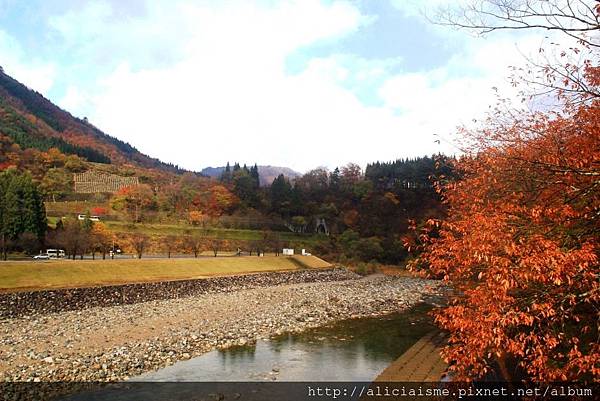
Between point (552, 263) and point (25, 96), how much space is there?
221 m

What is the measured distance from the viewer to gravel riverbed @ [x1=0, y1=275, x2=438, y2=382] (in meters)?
14.9

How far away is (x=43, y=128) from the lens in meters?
145

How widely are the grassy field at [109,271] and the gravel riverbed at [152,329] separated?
421cm

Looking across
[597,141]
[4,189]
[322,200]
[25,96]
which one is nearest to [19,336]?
[597,141]

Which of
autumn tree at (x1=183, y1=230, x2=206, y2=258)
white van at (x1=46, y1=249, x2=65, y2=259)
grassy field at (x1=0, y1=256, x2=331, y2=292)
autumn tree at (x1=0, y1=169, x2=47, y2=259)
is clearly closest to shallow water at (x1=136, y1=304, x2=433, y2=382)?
grassy field at (x1=0, y1=256, x2=331, y2=292)

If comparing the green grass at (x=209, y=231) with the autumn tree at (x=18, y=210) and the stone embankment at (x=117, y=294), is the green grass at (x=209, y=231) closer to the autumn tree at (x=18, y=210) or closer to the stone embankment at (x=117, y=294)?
the autumn tree at (x=18, y=210)

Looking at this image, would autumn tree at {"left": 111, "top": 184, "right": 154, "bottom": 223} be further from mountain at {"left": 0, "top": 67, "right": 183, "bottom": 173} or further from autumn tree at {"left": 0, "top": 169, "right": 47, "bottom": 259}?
mountain at {"left": 0, "top": 67, "right": 183, "bottom": 173}

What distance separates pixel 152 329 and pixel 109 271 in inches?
569

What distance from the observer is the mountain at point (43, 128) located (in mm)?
109875

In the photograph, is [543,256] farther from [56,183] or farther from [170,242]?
[56,183]

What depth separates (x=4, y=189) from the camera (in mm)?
42094

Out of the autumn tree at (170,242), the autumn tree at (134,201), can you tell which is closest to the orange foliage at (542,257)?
the autumn tree at (170,242)

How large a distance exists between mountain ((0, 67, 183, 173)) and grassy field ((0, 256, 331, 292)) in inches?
2922

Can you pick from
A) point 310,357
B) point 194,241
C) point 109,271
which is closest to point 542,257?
point 310,357
